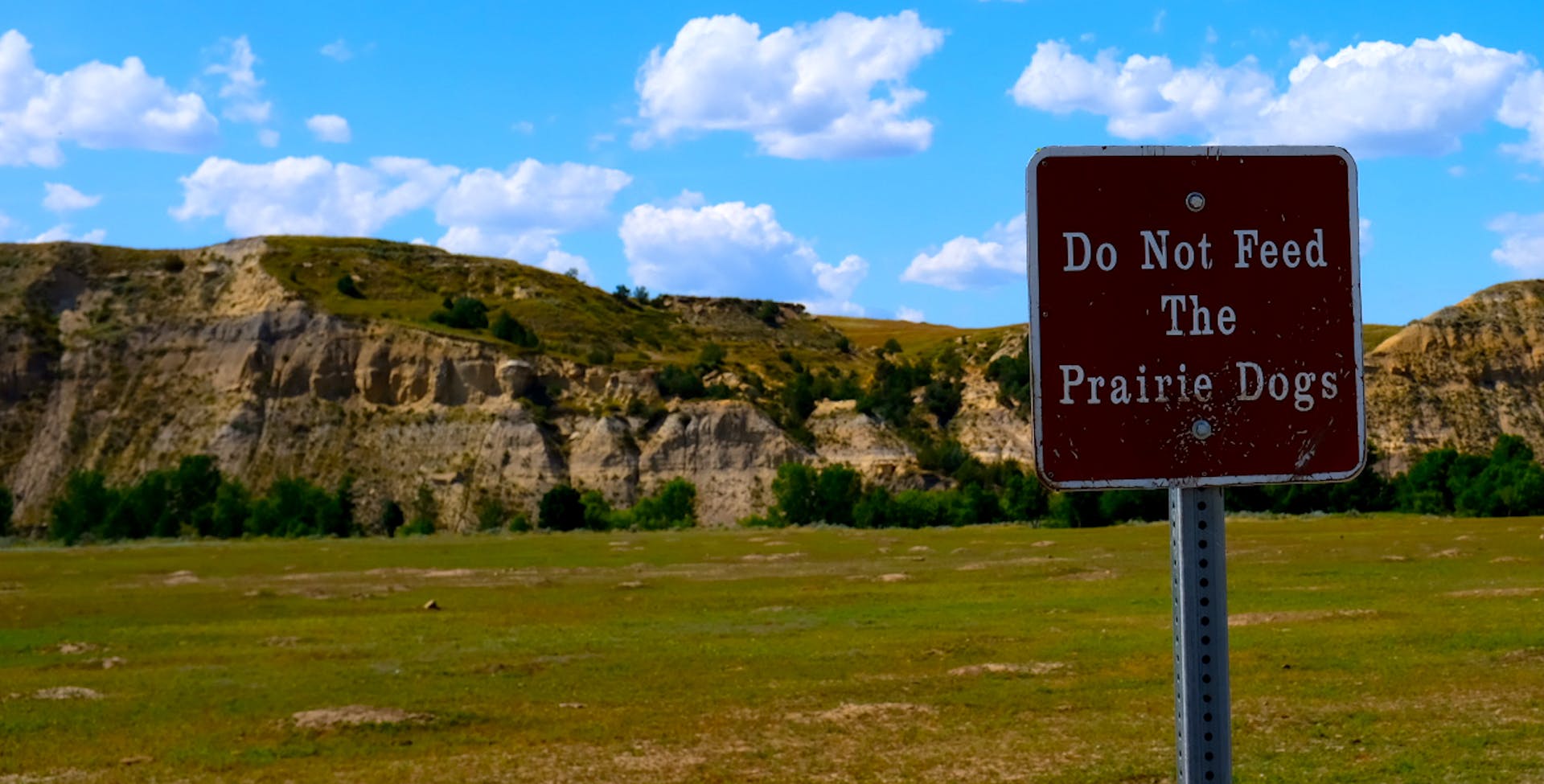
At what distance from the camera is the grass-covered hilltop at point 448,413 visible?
108688mm

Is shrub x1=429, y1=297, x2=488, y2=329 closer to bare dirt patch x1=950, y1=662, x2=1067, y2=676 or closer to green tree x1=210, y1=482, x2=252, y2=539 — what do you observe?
green tree x1=210, y1=482, x2=252, y2=539

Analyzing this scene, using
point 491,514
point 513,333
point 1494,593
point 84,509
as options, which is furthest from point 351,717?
point 513,333

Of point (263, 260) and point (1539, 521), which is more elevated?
point (263, 260)

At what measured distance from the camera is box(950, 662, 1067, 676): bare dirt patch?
83.8 ft

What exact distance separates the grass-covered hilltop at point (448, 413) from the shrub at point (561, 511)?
299 mm

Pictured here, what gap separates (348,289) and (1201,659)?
143m

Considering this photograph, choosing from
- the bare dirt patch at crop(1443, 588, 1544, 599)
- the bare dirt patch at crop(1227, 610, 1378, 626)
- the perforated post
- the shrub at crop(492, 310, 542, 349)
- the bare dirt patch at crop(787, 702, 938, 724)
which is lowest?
the bare dirt patch at crop(787, 702, 938, 724)

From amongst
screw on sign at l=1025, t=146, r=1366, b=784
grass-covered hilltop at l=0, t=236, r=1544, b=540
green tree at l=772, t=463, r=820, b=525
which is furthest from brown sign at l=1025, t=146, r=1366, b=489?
green tree at l=772, t=463, r=820, b=525

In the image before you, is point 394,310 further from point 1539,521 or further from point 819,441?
point 1539,521

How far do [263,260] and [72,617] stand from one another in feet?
335

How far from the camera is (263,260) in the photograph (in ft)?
454

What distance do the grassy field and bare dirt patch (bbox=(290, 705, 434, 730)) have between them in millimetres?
88

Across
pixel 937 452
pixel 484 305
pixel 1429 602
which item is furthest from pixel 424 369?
pixel 1429 602

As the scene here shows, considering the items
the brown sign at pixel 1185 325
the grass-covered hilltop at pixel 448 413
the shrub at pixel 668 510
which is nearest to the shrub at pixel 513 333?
the grass-covered hilltop at pixel 448 413
